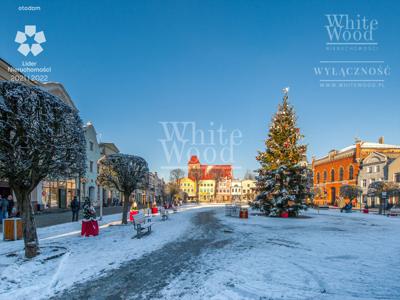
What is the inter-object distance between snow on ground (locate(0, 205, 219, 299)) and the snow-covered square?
2 centimetres

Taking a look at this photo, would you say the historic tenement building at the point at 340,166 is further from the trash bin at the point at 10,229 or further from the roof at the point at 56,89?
the trash bin at the point at 10,229

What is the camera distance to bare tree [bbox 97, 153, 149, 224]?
16.6m

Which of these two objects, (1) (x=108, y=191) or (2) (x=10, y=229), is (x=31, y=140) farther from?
(1) (x=108, y=191)

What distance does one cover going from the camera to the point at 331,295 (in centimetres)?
535

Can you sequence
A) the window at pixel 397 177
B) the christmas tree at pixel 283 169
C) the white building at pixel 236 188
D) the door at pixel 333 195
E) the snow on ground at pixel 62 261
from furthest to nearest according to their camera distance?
the white building at pixel 236 188
the door at pixel 333 195
the window at pixel 397 177
the christmas tree at pixel 283 169
the snow on ground at pixel 62 261

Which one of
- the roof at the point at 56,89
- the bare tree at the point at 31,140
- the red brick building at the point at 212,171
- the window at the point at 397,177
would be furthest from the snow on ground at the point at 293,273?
the red brick building at the point at 212,171

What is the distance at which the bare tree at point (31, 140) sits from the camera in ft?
24.4

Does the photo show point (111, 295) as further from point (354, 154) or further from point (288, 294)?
point (354, 154)

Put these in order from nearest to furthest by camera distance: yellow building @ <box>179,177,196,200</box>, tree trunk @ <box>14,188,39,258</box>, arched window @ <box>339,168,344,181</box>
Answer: tree trunk @ <box>14,188,39,258</box>
arched window @ <box>339,168,344,181</box>
yellow building @ <box>179,177,196,200</box>

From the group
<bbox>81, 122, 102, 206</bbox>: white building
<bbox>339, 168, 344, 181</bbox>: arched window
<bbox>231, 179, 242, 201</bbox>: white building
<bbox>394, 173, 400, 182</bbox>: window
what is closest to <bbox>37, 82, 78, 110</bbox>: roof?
<bbox>81, 122, 102, 206</bbox>: white building

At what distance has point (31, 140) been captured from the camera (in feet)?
24.9

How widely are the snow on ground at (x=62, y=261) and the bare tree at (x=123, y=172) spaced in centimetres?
524

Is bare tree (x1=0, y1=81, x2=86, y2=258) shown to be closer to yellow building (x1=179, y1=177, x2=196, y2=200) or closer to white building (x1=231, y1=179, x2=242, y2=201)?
yellow building (x1=179, y1=177, x2=196, y2=200)

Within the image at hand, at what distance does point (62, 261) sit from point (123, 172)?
9.03 metres
